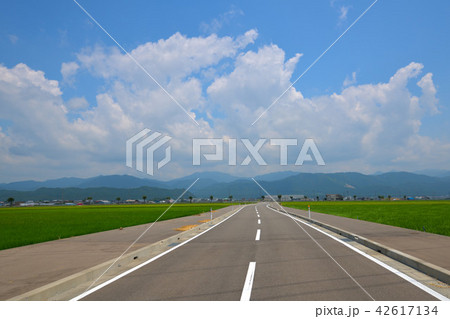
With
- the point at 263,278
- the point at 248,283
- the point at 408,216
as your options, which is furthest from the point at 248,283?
the point at 408,216

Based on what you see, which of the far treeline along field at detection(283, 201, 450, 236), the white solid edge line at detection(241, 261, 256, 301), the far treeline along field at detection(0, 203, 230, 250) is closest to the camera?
the white solid edge line at detection(241, 261, 256, 301)

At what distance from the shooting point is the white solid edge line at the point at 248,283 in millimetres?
5199

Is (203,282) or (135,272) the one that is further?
(135,272)

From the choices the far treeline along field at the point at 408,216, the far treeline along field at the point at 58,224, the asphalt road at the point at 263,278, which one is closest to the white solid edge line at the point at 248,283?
the asphalt road at the point at 263,278

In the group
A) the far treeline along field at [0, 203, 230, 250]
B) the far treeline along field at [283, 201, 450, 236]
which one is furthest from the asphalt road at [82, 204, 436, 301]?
the far treeline along field at [283, 201, 450, 236]

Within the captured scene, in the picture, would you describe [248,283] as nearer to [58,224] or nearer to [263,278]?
[263,278]

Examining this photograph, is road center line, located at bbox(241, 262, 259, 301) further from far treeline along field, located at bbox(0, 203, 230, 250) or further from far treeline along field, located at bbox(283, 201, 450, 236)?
far treeline along field, located at bbox(283, 201, 450, 236)

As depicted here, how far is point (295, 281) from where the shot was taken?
613 centimetres

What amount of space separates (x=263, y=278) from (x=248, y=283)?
0.52m

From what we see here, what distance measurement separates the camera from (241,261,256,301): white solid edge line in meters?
5.20
